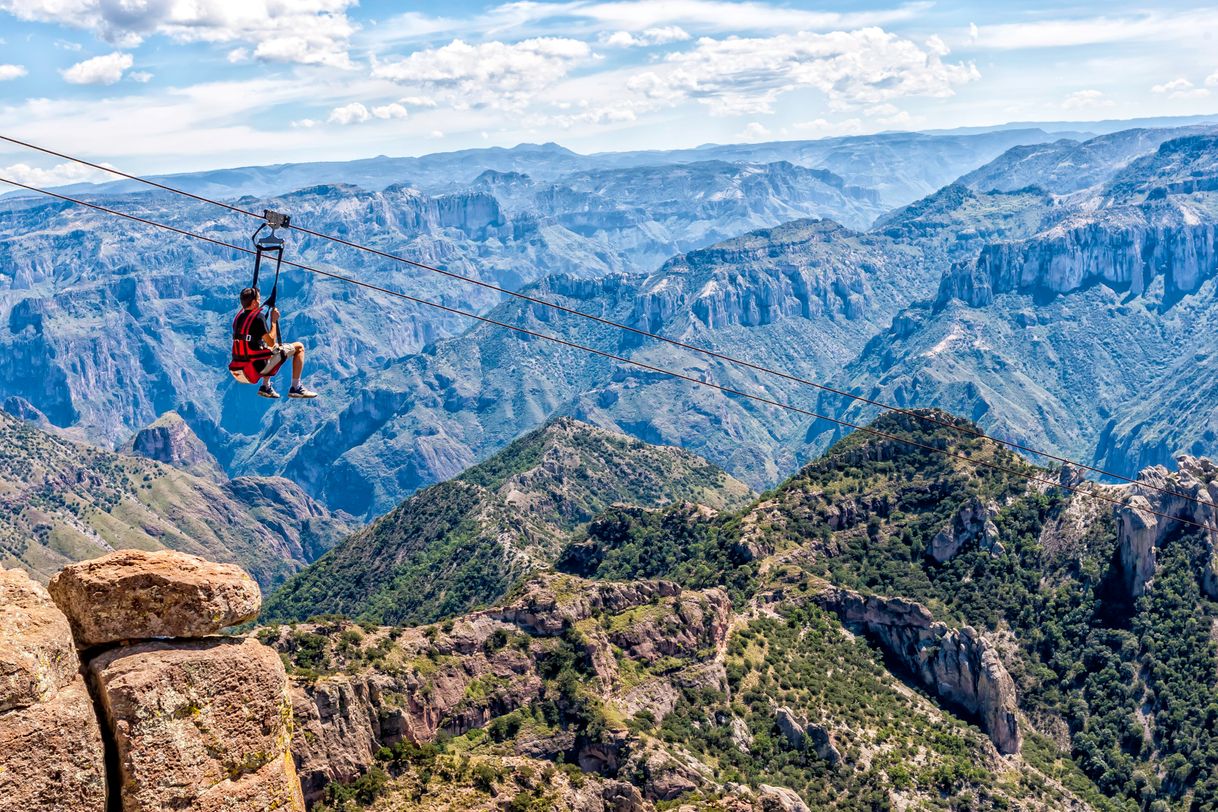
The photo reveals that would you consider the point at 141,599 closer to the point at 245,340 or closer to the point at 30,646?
the point at 30,646

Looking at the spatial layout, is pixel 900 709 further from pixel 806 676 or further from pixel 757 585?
A: pixel 757 585

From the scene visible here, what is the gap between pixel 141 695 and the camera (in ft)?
83.3

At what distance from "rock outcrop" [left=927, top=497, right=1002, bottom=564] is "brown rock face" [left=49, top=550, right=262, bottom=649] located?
135358 millimetres

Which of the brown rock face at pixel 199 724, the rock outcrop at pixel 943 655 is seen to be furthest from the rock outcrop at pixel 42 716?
the rock outcrop at pixel 943 655

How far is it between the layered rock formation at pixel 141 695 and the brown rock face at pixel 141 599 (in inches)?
1.2

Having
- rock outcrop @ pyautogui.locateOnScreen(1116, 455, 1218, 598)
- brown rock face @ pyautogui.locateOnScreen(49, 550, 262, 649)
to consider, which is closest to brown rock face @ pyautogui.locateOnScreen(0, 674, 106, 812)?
brown rock face @ pyautogui.locateOnScreen(49, 550, 262, 649)

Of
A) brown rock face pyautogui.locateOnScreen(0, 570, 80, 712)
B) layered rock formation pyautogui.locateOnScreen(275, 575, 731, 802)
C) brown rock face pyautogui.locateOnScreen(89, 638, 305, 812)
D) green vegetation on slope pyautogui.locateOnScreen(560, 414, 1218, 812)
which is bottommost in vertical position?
green vegetation on slope pyautogui.locateOnScreen(560, 414, 1218, 812)

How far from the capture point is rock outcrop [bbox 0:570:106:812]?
2373cm

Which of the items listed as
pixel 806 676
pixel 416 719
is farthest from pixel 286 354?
pixel 806 676

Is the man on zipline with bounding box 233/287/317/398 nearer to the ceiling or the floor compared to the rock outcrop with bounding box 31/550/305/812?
nearer to the ceiling

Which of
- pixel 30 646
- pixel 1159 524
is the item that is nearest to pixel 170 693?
pixel 30 646

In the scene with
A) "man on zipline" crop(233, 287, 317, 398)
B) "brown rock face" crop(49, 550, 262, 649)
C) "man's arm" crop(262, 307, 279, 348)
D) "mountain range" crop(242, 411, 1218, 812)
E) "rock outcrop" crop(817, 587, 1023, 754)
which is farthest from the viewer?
"rock outcrop" crop(817, 587, 1023, 754)

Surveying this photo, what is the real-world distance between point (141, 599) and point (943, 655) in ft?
354

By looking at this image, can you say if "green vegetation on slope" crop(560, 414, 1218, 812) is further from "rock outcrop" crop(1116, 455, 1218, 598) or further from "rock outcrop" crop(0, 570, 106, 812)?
"rock outcrop" crop(0, 570, 106, 812)
